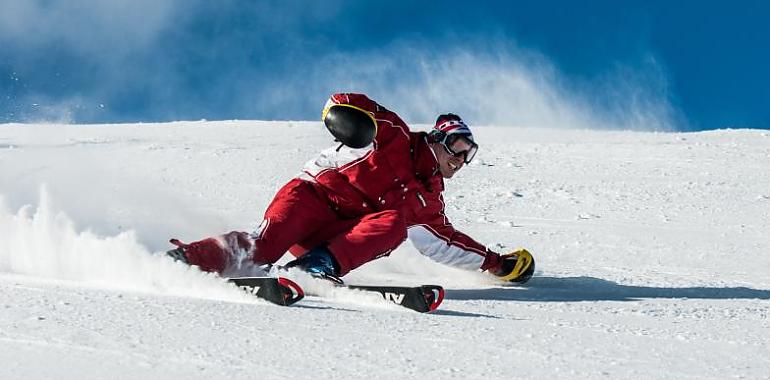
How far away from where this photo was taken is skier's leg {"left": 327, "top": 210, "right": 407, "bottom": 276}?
4.02 metres

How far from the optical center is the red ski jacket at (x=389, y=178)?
4535 mm

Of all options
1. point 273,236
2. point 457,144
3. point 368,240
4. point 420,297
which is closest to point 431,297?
point 420,297

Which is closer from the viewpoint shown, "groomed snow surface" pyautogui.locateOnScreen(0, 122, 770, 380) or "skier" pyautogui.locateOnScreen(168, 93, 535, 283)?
"groomed snow surface" pyautogui.locateOnScreen(0, 122, 770, 380)

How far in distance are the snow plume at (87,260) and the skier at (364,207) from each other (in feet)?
0.67

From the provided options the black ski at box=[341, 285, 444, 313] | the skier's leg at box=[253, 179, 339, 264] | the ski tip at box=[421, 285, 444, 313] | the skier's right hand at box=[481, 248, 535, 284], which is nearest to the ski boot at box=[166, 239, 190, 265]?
the skier's leg at box=[253, 179, 339, 264]

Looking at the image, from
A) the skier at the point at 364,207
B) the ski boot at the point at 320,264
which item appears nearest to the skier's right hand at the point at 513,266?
the skier at the point at 364,207

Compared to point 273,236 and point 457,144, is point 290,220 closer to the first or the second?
point 273,236

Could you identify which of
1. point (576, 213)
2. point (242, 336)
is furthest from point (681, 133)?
point (242, 336)

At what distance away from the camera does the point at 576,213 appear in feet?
25.5

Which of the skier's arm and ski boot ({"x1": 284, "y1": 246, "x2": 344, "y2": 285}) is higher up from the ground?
the skier's arm

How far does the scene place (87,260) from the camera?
3992 millimetres

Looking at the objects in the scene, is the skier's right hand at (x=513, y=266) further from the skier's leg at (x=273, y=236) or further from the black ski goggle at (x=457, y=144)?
the skier's leg at (x=273, y=236)

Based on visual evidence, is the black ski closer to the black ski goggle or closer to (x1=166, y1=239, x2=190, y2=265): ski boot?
(x1=166, y1=239, x2=190, y2=265): ski boot

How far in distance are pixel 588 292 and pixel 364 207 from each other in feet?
3.76
